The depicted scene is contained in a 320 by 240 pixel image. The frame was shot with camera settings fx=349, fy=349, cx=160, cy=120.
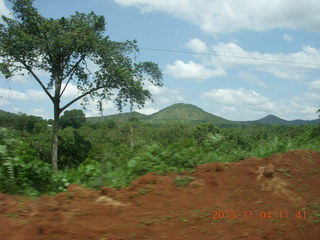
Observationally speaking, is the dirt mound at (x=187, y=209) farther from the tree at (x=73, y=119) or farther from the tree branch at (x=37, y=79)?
the tree at (x=73, y=119)

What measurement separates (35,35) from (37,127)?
22.0 m

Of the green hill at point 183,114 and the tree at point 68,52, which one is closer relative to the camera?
the tree at point 68,52

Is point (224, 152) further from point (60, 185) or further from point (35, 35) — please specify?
point (35, 35)

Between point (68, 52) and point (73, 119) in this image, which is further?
point (73, 119)

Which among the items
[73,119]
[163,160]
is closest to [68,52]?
[163,160]

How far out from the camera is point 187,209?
4.15 m

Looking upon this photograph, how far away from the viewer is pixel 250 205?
14.5 ft

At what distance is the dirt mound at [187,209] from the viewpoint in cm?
342

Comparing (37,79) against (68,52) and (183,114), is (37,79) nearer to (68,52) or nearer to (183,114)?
(68,52)

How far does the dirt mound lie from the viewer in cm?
342

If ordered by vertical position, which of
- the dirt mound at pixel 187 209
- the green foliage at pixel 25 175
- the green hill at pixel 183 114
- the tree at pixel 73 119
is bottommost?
the dirt mound at pixel 187 209

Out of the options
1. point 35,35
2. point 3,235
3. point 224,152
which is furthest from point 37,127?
point 3,235

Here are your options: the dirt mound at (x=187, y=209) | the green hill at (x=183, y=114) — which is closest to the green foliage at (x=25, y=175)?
the dirt mound at (x=187, y=209)

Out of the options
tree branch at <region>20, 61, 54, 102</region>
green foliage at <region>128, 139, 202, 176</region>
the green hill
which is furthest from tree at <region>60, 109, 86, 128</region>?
the green hill
